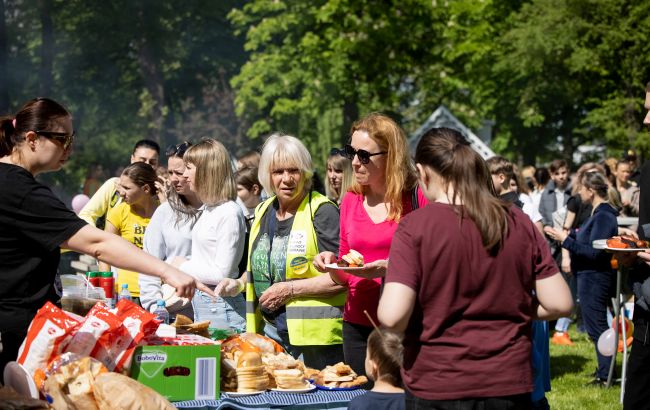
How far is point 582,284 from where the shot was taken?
8906 millimetres

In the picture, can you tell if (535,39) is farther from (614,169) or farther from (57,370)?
(57,370)

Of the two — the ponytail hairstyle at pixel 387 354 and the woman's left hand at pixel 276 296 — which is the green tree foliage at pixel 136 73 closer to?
the woman's left hand at pixel 276 296

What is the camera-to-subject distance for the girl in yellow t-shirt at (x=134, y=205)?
690 centimetres

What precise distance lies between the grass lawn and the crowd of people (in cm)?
197

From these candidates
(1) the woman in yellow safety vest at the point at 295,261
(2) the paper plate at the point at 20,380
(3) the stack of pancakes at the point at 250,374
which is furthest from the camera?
(1) the woman in yellow safety vest at the point at 295,261

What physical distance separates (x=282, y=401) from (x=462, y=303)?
53.5 inches

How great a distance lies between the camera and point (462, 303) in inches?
121

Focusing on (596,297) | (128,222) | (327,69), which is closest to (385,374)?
(128,222)

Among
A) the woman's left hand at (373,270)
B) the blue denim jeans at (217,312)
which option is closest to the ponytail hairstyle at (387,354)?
the woman's left hand at (373,270)

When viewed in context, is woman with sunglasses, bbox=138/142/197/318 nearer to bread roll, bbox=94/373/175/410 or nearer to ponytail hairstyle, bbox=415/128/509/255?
bread roll, bbox=94/373/175/410

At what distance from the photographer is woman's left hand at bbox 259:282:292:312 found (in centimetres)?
490

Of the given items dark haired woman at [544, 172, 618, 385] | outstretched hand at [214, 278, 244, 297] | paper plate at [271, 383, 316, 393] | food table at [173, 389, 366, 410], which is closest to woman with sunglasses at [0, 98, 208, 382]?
food table at [173, 389, 366, 410]

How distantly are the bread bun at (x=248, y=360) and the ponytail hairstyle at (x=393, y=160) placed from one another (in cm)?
95

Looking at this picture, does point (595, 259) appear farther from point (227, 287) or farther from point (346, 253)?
point (227, 287)
